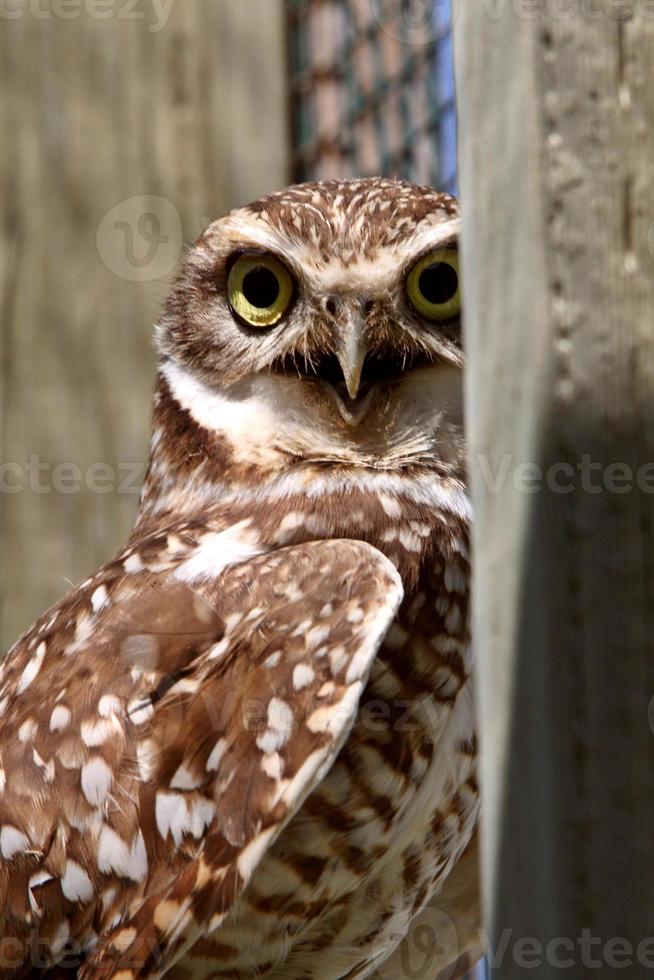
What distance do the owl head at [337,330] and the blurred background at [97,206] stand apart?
1.86ft

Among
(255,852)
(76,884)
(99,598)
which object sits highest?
(99,598)

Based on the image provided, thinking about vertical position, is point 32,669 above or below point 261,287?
below

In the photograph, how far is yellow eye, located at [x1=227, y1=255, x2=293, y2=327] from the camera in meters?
2.07

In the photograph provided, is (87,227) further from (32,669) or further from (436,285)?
(32,669)

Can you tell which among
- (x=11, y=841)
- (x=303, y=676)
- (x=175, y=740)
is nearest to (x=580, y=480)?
(x=303, y=676)

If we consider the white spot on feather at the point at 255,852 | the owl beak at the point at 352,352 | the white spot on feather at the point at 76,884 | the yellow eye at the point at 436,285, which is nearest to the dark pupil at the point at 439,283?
the yellow eye at the point at 436,285

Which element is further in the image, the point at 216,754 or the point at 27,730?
A: the point at 27,730

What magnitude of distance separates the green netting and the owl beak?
30.1 inches

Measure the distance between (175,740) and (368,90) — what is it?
64.8 inches

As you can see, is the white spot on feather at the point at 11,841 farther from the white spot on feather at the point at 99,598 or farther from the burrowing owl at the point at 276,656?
the white spot on feather at the point at 99,598

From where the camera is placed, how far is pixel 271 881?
5.88 feet

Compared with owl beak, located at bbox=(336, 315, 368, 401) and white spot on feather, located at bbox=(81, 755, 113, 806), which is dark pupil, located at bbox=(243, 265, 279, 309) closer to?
owl beak, located at bbox=(336, 315, 368, 401)

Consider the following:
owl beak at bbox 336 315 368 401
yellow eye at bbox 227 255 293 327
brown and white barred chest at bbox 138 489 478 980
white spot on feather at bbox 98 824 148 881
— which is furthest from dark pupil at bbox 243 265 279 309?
white spot on feather at bbox 98 824 148 881

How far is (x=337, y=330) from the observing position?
1.98 m
